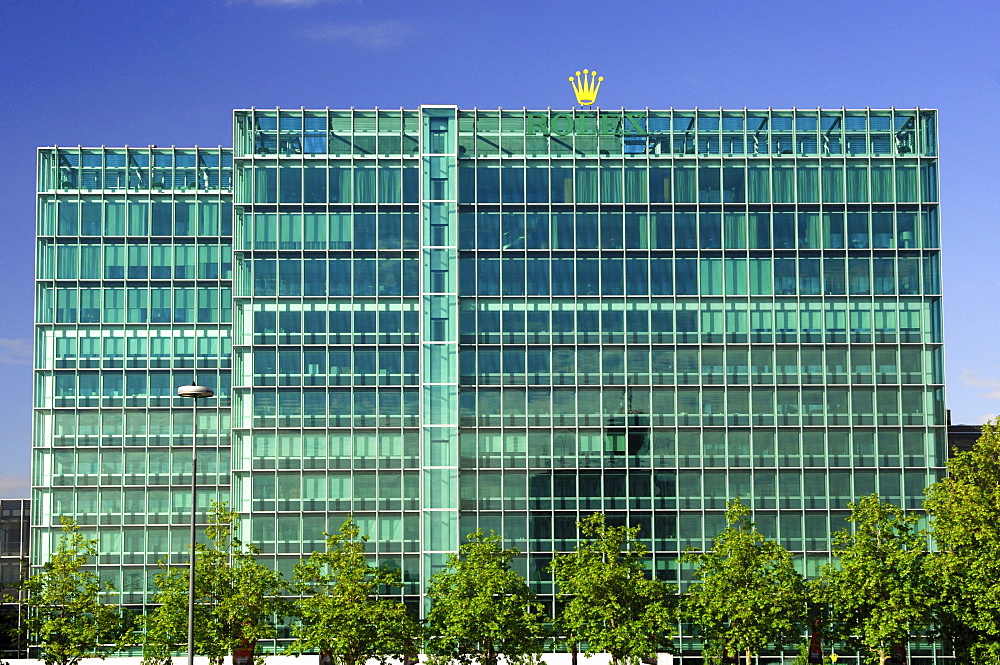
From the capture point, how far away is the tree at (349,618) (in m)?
77.4

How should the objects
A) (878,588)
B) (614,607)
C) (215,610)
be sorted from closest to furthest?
(878,588), (614,607), (215,610)

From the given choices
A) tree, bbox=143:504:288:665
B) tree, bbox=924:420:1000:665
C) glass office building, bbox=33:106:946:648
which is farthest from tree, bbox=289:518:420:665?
tree, bbox=924:420:1000:665

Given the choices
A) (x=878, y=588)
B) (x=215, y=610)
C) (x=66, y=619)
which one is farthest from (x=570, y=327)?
(x=66, y=619)

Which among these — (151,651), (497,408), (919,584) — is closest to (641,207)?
(497,408)

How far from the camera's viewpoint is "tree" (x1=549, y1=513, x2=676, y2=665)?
76625 millimetres

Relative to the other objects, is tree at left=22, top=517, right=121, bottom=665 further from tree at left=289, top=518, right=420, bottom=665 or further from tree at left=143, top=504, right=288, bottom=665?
tree at left=289, top=518, right=420, bottom=665

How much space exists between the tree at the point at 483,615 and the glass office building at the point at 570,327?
13.6m

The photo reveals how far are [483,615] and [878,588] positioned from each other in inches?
883

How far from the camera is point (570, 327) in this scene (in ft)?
314

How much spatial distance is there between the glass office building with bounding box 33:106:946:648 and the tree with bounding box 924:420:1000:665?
1731cm

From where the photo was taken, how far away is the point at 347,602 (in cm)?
7819

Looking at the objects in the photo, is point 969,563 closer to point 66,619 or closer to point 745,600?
point 745,600

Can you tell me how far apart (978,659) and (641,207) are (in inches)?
1539

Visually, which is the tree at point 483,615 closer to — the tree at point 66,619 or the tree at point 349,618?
the tree at point 349,618
